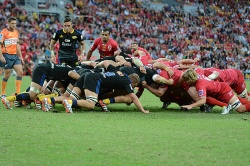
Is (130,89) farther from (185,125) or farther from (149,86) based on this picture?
(185,125)

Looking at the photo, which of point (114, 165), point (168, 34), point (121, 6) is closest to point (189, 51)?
point (168, 34)

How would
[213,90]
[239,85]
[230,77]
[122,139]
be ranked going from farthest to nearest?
[239,85]
[230,77]
[213,90]
[122,139]

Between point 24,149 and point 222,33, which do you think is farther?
point 222,33

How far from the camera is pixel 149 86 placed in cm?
1266

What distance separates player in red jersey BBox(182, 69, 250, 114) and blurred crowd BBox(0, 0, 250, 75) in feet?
75.4

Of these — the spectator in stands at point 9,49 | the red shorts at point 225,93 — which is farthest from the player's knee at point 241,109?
the spectator in stands at point 9,49

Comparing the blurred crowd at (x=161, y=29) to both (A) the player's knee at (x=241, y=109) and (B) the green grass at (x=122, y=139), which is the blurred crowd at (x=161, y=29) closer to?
(A) the player's knee at (x=241, y=109)

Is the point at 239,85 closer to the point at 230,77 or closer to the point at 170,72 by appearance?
the point at 230,77

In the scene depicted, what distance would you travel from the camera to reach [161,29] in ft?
135

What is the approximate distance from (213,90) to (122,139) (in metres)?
Answer: 4.96

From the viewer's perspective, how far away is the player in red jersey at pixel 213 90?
461 inches

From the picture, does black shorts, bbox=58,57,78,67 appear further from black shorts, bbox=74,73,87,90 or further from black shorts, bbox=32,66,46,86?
black shorts, bbox=74,73,87,90

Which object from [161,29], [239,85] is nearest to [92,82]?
[239,85]

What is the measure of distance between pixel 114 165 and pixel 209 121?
14.8 feet
